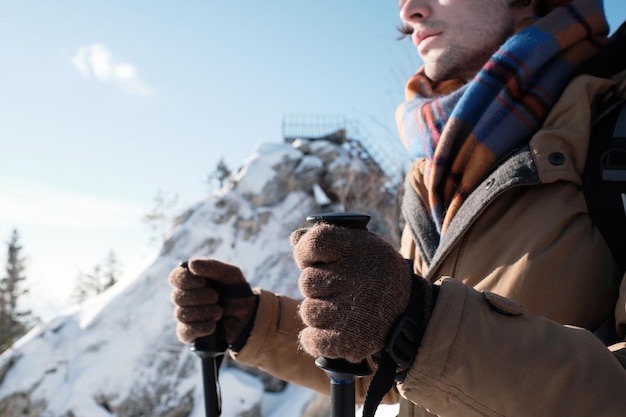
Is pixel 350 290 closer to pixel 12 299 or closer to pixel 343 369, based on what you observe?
pixel 343 369

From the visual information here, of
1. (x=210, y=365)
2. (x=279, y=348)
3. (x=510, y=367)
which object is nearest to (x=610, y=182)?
(x=510, y=367)

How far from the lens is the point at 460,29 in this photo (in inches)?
67.8

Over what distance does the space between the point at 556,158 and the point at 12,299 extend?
36.4 m

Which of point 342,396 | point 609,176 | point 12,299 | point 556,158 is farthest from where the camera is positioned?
point 12,299

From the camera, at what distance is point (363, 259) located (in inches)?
36.7

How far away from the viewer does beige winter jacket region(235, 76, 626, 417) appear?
0.88 m

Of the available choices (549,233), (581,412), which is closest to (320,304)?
(581,412)

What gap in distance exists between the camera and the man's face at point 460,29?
5.62 ft

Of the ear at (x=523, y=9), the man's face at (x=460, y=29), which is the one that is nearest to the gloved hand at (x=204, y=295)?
the man's face at (x=460, y=29)

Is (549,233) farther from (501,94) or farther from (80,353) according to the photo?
(80,353)

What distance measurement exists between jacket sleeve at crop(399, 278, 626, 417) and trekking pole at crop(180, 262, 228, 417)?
1071 millimetres

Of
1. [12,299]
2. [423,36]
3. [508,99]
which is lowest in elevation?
[12,299]

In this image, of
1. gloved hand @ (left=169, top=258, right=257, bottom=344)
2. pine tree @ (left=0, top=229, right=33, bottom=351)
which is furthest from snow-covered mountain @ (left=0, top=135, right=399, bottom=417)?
pine tree @ (left=0, top=229, right=33, bottom=351)

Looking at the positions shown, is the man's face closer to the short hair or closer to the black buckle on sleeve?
the short hair
